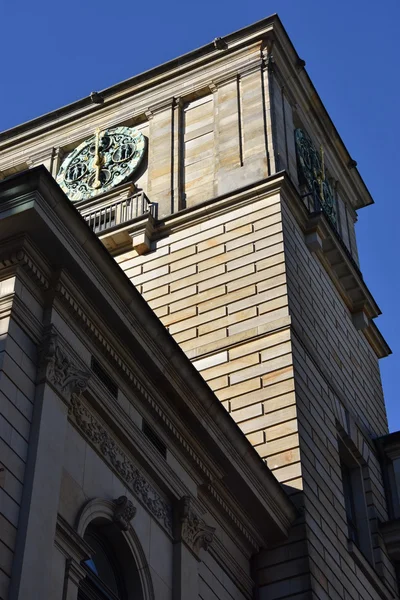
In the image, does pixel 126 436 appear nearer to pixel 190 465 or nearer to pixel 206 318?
pixel 190 465

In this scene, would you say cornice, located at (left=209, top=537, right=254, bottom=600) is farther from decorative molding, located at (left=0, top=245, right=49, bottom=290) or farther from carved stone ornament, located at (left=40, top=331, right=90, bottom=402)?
decorative molding, located at (left=0, top=245, right=49, bottom=290)

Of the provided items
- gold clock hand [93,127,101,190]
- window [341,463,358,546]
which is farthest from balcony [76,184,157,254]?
window [341,463,358,546]

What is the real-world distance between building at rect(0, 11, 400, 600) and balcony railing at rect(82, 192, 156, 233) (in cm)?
7

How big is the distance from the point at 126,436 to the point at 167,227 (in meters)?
13.9

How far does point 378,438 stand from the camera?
111 ft

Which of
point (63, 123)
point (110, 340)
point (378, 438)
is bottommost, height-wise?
→ point (110, 340)

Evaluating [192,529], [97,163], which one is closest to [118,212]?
[97,163]

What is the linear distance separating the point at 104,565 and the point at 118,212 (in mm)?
17369

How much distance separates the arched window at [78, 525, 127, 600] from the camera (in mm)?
19594

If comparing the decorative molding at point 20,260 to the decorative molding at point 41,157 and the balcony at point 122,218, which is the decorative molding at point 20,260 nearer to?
the balcony at point 122,218

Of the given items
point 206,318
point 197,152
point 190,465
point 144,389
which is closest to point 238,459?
point 190,465

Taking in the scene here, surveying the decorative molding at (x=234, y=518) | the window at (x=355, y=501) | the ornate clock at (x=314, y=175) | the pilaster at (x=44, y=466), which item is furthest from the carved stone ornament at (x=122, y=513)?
the ornate clock at (x=314, y=175)

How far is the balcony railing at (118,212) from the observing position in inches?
1400

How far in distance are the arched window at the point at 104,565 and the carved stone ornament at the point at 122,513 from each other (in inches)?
11.3
